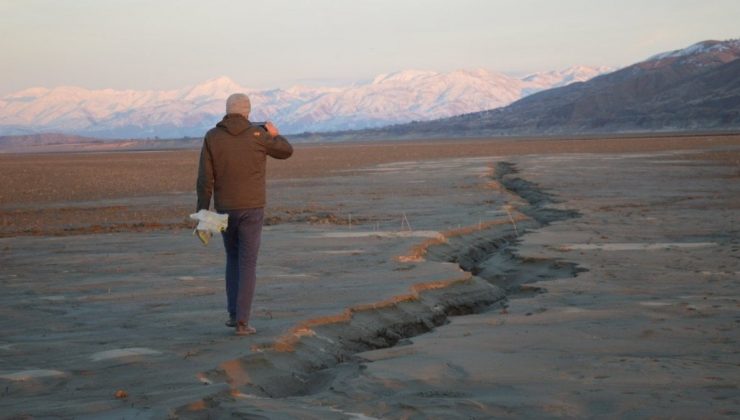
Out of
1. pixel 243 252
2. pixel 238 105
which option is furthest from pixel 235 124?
pixel 243 252

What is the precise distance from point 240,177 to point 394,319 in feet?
7.43

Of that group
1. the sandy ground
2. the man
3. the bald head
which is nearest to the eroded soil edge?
the sandy ground

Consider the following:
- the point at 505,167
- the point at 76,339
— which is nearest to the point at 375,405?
the point at 76,339

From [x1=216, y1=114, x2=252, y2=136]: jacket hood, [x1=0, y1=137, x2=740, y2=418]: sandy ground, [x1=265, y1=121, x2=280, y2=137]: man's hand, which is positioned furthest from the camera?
[x1=265, y1=121, x2=280, y2=137]: man's hand

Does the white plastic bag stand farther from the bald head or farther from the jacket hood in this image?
the bald head

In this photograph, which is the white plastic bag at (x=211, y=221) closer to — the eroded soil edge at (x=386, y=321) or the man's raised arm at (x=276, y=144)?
the man's raised arm at (x=276, y=144)

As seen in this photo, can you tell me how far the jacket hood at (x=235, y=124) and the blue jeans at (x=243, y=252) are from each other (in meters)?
0.66

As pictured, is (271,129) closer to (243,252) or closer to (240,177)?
(240,177)

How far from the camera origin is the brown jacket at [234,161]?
8750 mm

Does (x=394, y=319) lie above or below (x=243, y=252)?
below

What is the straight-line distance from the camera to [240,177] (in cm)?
880

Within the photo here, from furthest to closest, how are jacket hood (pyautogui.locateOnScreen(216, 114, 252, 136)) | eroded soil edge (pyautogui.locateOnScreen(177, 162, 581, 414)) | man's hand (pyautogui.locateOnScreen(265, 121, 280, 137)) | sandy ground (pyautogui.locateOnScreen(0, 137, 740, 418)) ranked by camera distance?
man's hand (pyautogui.locateOnScreen(265, 121, 280, 137)) → jacket hood (pyautogui.locateOnScreen(216, 114, 252, 136)) → eroded soil edge (pyautogui.locateOnScreen(177, 162, 581, 414)) → sandy ground (pyautogui.locateOnScreen(0, 137, 740, 418))

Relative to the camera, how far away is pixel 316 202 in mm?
26094

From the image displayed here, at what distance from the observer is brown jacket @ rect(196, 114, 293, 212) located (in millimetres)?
8750
